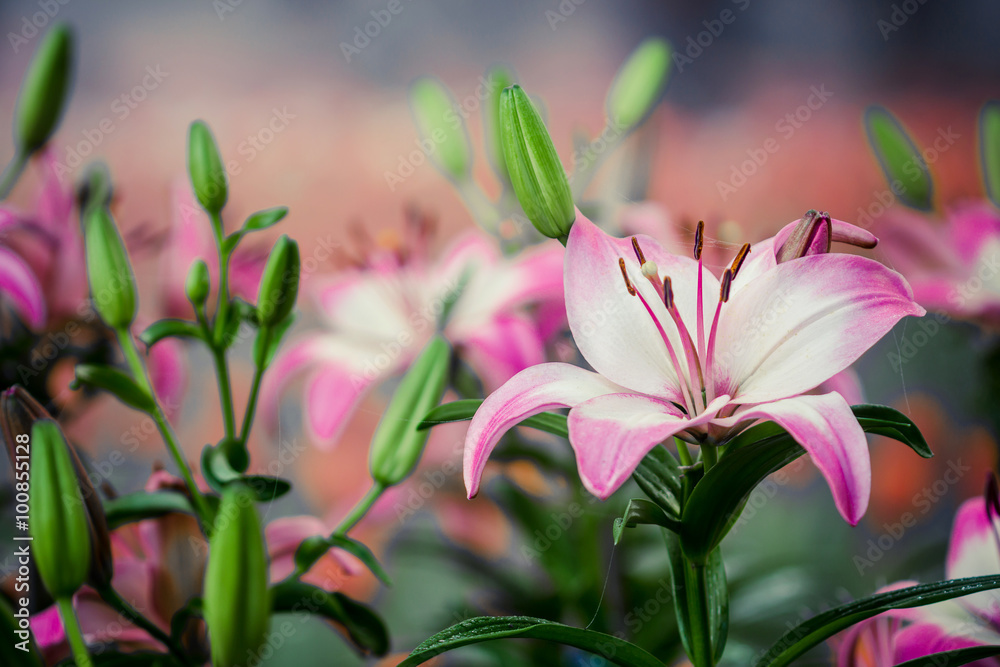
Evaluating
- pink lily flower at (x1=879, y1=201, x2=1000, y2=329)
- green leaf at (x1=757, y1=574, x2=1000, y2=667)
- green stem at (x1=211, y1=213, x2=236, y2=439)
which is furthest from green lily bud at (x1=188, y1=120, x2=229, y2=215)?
pink lily flower at (x1=879, y1=201, x2=1000, y2=329)

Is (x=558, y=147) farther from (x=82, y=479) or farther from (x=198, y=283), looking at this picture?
(x=82, y=479)

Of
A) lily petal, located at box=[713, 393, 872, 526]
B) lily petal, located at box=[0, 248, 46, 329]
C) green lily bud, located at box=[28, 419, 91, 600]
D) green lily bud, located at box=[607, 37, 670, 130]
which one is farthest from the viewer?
green lily bud, located at box=[607, 37, 670, 130]

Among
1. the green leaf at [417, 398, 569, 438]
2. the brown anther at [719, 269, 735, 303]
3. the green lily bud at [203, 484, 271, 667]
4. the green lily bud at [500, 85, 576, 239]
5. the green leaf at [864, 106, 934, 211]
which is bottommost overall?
the green lily bud at [203, 484, 271, 667]

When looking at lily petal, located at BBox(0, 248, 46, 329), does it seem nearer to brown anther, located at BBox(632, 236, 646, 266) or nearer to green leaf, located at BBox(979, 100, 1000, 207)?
brown anther, located at BBox(632, 236, 646, 266)

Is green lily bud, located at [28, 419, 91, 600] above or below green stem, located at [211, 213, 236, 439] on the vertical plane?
below

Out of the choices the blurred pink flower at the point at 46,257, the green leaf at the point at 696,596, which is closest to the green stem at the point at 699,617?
the green leaf at the point at 696,596

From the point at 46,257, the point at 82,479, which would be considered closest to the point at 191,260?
the point at 46,257

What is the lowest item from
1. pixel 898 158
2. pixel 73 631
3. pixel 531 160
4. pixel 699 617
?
pixel 73 631
